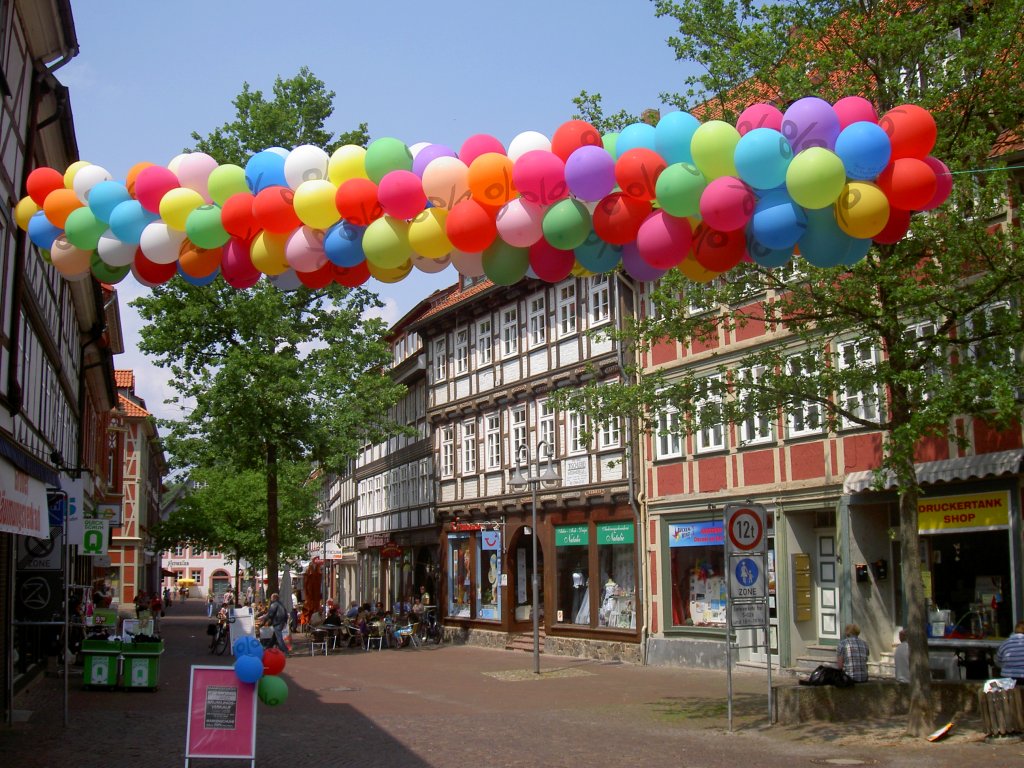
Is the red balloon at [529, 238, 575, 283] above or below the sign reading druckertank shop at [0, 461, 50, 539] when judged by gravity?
above

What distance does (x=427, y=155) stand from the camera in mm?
9039

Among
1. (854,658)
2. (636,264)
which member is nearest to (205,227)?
(636,264)

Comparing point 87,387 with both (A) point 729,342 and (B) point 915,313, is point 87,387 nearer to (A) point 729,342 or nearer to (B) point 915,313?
(A) point 729,342

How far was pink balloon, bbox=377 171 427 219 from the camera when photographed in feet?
28.8

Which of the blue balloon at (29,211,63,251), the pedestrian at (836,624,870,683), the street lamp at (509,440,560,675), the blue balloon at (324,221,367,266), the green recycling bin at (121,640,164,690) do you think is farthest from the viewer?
the street lamp at (509,440,560,675)

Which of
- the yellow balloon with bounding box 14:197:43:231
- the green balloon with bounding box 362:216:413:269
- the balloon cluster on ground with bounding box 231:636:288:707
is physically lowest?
the balloon cluster on ground with bounding box 231:636:288:707

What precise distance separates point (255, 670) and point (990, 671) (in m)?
11.8

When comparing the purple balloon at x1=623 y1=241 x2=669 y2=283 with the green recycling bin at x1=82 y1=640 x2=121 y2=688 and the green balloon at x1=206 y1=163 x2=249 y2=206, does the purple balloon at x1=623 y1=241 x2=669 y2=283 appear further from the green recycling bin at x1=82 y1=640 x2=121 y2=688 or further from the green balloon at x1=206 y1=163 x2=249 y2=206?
the green recycling bin at x1=82 y1=640 x2=121 y2=688

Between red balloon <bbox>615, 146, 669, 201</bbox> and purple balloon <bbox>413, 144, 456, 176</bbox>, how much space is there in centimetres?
131

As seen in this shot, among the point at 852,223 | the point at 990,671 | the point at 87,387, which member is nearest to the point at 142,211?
the point at 852,223

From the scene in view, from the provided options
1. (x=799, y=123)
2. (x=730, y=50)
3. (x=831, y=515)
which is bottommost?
(x=831, y=515)

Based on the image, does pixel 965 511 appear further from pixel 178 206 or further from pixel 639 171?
pixel 178 206

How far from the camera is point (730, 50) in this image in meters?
15.0

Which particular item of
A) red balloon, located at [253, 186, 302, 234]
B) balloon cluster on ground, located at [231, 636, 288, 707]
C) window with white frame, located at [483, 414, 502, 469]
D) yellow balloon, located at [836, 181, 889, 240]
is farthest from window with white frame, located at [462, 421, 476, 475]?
yellow balloon, located at [836, 181, 889, 240]
